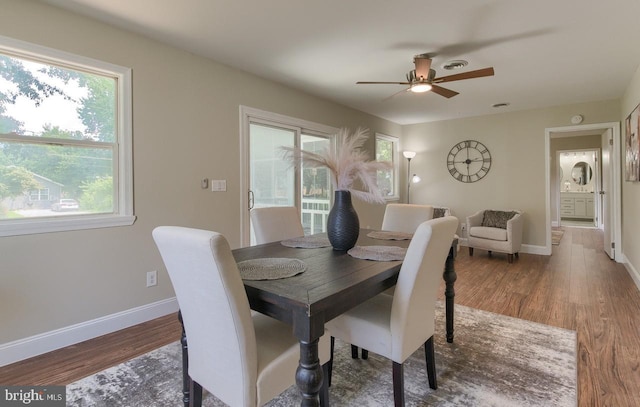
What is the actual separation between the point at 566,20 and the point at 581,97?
2.74 metres

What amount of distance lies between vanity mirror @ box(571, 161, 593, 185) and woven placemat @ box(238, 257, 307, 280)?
36.5 ft

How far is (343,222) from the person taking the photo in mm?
1935

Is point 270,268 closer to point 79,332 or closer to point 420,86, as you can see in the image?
point 79,332

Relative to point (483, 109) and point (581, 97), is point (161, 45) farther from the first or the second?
point (581, 97)

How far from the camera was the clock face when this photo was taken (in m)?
5.63

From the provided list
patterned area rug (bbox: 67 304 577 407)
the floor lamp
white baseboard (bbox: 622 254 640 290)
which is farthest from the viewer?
the floor lamp


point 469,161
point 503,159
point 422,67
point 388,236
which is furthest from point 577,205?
point 388,236

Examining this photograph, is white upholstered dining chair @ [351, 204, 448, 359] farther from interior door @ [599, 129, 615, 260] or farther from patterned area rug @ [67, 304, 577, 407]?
interior door @ [599, 129, 615, 260]

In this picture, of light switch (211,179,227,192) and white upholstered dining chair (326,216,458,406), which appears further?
light switch (211,179,227,192)

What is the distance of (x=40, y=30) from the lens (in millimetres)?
2137

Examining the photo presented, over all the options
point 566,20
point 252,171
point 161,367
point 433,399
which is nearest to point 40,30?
point 252,171

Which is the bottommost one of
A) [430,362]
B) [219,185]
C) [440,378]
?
[440,378]

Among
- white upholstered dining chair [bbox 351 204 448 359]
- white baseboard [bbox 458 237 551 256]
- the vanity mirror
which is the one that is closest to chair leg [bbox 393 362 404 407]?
white upholstered dining chair [bbox 351 204 448 359]

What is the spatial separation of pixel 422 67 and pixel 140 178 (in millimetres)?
2620
